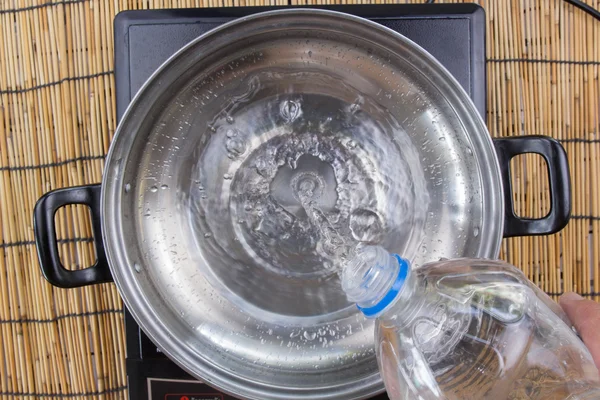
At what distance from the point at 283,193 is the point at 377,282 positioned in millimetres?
276

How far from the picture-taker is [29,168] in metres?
0.77

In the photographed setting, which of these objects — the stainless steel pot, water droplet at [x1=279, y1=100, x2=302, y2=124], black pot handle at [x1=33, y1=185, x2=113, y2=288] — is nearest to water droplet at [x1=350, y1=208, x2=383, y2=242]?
the stainless steel pot

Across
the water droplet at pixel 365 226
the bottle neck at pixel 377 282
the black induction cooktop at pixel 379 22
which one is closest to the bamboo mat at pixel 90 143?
the black induction cooktop at pixel 379 22

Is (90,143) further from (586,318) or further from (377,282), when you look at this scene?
(586,318)

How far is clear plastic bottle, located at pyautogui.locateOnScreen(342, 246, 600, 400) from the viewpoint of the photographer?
0.46 metres

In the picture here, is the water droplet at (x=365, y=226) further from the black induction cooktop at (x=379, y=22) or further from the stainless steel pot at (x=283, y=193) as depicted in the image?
the black induction cooktop at (x=379, y=22)

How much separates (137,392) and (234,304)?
17 cm

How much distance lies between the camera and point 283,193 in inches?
25.5

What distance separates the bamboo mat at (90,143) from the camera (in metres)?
0.74

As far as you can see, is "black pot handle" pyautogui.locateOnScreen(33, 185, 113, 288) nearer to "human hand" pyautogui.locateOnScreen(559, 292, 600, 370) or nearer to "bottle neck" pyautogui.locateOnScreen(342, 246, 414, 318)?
"bottle neck" pyautogui.locateOnScreen(342, 246, 414, 318)

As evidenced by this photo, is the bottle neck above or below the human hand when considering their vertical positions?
above

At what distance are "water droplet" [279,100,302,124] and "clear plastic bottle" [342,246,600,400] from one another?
255mm

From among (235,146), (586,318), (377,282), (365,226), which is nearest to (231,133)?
(235,146)

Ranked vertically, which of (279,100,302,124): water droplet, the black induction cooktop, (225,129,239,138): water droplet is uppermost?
the black induction cooktop
